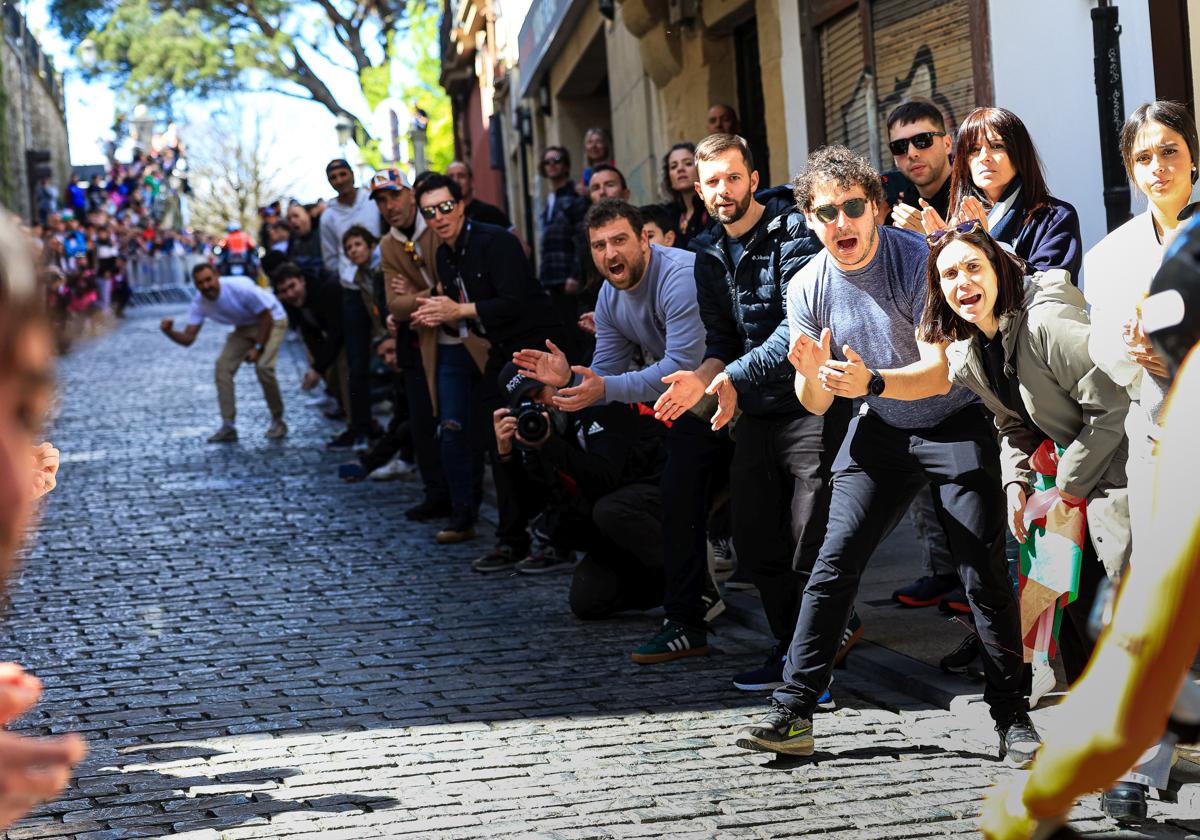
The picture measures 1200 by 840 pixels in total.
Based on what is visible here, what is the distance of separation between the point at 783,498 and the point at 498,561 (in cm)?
338

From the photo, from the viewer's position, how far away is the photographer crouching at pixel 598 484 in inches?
311

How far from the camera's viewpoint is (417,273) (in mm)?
10641

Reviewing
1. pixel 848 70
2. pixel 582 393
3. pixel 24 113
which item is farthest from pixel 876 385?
pixel 24 113

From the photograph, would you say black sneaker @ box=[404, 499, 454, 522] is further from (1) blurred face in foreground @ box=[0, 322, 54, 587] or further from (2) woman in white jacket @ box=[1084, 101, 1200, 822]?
(1) blurred face in foreground @ box=[0, 322, 54, 587]

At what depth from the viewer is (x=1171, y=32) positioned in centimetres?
725

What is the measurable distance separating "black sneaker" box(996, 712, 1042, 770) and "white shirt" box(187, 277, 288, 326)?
1268 cm

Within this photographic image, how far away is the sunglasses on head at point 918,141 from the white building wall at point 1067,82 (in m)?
1.06

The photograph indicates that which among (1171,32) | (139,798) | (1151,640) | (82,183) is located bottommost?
(139,798)

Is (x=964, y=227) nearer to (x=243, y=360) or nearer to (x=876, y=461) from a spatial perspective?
(x=876, y=461)

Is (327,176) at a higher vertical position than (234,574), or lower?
higher

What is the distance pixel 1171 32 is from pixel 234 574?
5.68m

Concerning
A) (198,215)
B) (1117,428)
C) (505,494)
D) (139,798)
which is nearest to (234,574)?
(505,494)

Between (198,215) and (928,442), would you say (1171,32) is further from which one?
(198,215)

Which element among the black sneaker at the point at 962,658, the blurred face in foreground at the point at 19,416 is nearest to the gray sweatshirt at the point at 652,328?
the black sneaker at the point at 962,658
